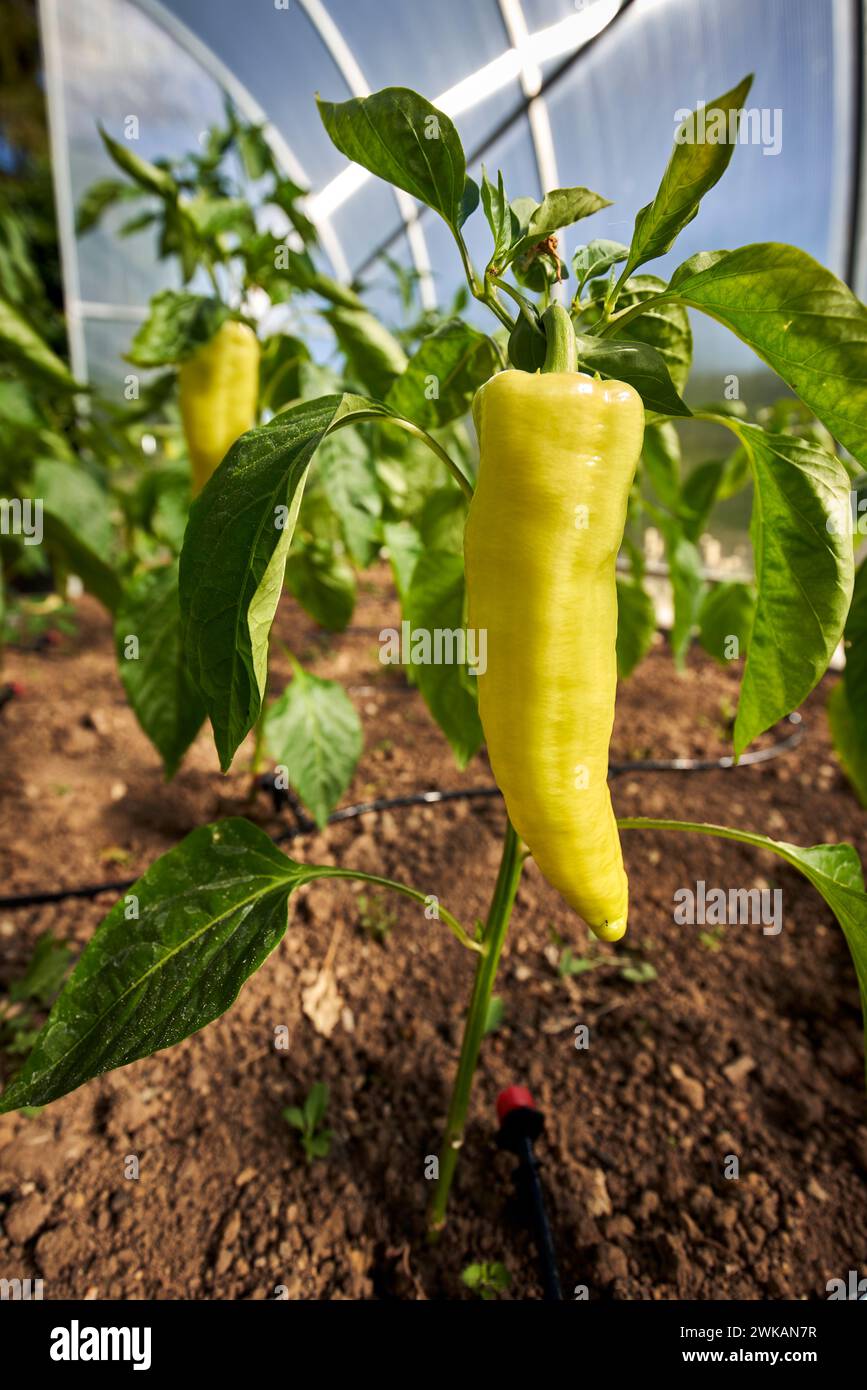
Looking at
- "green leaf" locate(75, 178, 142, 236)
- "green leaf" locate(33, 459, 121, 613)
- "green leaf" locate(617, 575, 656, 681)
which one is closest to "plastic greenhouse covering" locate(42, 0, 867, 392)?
"green leaf" locate(617, 575, 656, 681)

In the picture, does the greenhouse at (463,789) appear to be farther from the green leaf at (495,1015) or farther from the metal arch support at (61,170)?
the metal arch support at (61,170)

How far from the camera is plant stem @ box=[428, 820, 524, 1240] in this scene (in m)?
0.71

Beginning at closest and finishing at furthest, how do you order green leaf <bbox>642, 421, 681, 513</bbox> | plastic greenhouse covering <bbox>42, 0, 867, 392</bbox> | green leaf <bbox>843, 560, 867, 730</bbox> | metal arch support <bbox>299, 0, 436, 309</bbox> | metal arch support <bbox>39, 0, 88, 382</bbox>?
green leaf <bbox>843, 560, 867, 730</bbox>, green leaf <bbox>642, 421, 681, 513</bbox>, plastic greenhouse covering <bbox>42, 0, 867, 392</bbox>, metal arch support <bbox>39, 0, 88, 382</bbox>, metal arch support <bbox>299, 0, 436, 309</bbox>

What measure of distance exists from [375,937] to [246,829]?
602 millimetres

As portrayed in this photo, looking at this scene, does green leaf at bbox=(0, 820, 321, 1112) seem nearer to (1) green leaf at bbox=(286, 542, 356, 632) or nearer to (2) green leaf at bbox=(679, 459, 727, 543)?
(1) green leaf at bbox=(286, 542, 356, 632)

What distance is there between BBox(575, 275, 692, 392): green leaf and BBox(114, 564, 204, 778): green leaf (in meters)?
0.61

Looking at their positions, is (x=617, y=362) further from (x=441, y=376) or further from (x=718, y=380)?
(x=718, y=380)

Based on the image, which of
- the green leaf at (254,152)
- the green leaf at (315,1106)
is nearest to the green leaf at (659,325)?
the green leaf at (315,1106)

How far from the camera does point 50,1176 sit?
88 centimetres

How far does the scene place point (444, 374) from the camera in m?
0.73

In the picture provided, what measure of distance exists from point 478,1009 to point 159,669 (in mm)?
597

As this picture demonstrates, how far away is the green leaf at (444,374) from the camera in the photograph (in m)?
0.69

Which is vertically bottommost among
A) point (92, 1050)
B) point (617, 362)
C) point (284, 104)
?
point (92, 1050)

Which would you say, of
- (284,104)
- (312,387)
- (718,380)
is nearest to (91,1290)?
(312,387)
